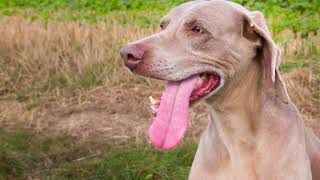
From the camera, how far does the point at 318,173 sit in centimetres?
399

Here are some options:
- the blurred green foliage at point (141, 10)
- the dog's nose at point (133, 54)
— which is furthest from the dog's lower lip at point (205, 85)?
the blurred green foliage at point (141, 10)

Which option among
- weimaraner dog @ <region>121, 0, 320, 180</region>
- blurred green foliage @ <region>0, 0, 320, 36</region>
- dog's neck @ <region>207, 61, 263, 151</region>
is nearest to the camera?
weimaraner dog @ <region>121, 0, 320, 180</region>

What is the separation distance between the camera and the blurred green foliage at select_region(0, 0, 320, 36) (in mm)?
9461

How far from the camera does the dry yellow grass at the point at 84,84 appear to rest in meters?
6.37

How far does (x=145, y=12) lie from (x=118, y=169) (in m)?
6.40

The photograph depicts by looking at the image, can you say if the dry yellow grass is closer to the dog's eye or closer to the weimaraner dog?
the weimaraner dog

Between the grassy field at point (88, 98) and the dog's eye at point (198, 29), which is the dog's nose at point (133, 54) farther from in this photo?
the grassy field at point (88, 98)

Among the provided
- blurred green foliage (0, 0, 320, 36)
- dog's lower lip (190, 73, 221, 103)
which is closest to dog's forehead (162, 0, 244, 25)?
dog's lower lip (190, 73, 221, 103)

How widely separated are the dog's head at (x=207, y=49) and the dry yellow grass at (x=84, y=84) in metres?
2.57

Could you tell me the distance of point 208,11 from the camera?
11.1ft

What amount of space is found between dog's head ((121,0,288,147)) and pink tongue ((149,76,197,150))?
43 millimetres

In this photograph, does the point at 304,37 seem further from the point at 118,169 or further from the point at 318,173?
the point at 318,173

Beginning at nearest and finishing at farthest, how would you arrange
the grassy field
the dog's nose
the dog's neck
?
the dog's nose, the dog's neck, the grassy field

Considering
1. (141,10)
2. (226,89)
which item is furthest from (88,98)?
(141,10)
